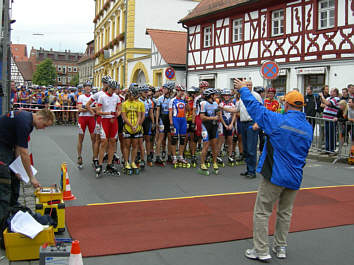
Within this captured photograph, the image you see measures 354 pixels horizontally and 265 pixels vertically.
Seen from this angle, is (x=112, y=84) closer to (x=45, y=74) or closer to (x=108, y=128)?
(x=108, y=128)

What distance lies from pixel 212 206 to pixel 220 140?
15.1ft

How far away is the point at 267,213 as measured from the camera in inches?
193

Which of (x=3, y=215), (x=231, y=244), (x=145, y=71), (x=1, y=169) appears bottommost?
(x=231, y=244)

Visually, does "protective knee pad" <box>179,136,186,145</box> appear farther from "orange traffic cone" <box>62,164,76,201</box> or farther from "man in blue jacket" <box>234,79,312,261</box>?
"man in blue jacket" <box>234,79,312,261</box>

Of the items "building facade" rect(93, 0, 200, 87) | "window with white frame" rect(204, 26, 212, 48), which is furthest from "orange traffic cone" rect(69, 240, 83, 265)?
"building facade" rect(93, 0, 200, 87)

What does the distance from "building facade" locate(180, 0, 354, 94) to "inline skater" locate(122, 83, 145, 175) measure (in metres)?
12.1

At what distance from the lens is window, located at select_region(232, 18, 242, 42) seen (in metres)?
25.7

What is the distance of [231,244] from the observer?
215 inches

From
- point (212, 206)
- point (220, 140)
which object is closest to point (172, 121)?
point (220, 140)

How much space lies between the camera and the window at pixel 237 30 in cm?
2566

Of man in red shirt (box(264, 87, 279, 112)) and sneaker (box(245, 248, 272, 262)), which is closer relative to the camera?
sneaker (box(245, 248, 272, 262))

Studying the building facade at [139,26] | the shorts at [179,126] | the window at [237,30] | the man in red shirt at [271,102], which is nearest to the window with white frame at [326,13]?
the window at [237,30]

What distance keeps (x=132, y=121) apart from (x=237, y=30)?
699 inches

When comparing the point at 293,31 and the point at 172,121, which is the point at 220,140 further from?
the point at 293,31
